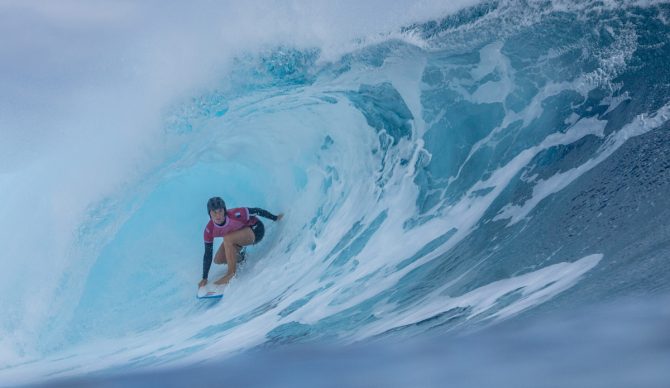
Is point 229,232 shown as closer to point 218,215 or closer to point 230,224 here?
point 230,224

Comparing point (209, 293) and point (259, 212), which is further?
point (209, 293)

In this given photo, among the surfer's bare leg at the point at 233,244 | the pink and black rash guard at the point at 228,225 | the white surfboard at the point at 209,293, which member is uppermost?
the pink and black rash guard at the point at 228,225

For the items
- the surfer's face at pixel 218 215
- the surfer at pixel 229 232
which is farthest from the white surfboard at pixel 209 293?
the surfer's face at pixel 218 215

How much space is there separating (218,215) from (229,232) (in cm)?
38

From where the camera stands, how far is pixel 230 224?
7.05 meters

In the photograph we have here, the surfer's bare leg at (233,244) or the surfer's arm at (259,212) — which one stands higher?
the surfer's arm at (259,212)

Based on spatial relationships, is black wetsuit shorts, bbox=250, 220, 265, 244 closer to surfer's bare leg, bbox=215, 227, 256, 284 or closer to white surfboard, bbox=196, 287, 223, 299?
surfer's bare leg, bbox=215, 227, 256, 284

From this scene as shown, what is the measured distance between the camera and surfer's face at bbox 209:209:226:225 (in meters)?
6.74

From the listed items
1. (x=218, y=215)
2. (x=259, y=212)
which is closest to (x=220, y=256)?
(x=259, y=212)

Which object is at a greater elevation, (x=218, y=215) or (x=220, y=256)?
(x=218, y=215)

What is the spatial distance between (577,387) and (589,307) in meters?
1.00

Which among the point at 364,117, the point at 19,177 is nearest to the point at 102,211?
the point at 19,177

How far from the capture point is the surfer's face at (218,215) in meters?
6.74

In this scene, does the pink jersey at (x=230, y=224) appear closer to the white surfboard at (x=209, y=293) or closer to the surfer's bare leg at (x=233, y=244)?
the surfer's bare leg at (x=233, y=244)
